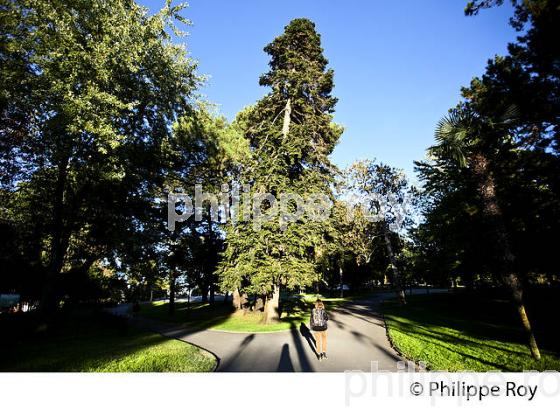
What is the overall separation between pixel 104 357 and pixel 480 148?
15.4m

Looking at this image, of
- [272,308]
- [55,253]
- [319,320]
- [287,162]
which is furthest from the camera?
[287,162]

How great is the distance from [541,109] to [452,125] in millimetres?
2774

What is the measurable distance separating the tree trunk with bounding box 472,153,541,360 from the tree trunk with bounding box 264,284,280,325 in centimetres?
1097

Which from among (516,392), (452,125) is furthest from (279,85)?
(516,392)

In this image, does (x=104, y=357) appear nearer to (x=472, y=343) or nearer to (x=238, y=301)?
(x=472, y=343)

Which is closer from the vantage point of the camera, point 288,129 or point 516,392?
point 516,392

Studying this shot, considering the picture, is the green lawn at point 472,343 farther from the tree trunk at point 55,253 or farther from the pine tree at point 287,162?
the tree trunk at point 55,253

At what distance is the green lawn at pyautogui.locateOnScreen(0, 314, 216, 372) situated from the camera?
8000 mm

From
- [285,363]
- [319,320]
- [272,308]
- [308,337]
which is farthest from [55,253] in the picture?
[319,320]

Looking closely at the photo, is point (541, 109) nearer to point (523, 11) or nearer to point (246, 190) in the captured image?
point (523, 11)

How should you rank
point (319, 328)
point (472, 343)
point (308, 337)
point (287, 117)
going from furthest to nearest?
point (287, 117) → point (308, 337) → point (472, 343) → point (319, 328)

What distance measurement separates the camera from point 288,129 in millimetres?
20125

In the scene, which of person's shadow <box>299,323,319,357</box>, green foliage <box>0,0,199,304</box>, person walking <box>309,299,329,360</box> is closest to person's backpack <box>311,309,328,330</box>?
person walking <box>309,299,329,360</box>

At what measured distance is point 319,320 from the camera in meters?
9.34
